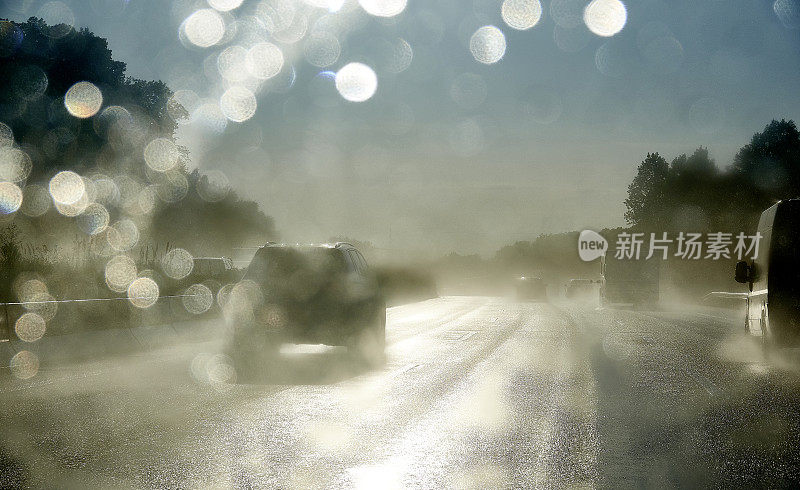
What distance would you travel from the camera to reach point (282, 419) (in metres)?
8.53

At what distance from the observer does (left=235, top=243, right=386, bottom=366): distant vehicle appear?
13.0 meters

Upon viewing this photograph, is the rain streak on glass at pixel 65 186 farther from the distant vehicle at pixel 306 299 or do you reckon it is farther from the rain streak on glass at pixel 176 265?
the distant vehicle at pixel 306 299

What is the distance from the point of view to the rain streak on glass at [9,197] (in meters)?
42.2

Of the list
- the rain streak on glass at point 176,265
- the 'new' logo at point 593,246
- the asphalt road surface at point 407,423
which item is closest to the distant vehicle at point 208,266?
the rain streak on glass at point 176,265

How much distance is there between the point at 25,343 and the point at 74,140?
33.5m

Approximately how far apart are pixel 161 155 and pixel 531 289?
90.9 ft

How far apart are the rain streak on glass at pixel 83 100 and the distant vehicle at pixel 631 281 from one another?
1179 inches

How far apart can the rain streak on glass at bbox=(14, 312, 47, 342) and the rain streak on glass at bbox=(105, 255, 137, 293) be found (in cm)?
704

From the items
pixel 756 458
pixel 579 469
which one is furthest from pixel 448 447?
pixel 756 458

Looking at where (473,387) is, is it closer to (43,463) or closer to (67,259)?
(43,463)

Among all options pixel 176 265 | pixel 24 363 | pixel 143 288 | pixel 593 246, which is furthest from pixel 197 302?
pixel 593 246

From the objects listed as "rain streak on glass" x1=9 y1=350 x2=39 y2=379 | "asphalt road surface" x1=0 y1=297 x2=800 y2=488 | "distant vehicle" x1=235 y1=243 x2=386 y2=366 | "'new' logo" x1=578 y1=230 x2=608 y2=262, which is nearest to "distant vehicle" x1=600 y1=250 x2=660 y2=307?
"asphalt road surface" x1=0 y1=297 x2=800 y2=488

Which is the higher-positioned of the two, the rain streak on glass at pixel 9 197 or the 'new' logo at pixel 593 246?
the rain streak on glass at pixel 9 197

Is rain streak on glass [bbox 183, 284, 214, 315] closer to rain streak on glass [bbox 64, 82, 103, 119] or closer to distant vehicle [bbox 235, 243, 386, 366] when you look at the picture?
distant vehicle [bbox 235, 243, 386, 366]
